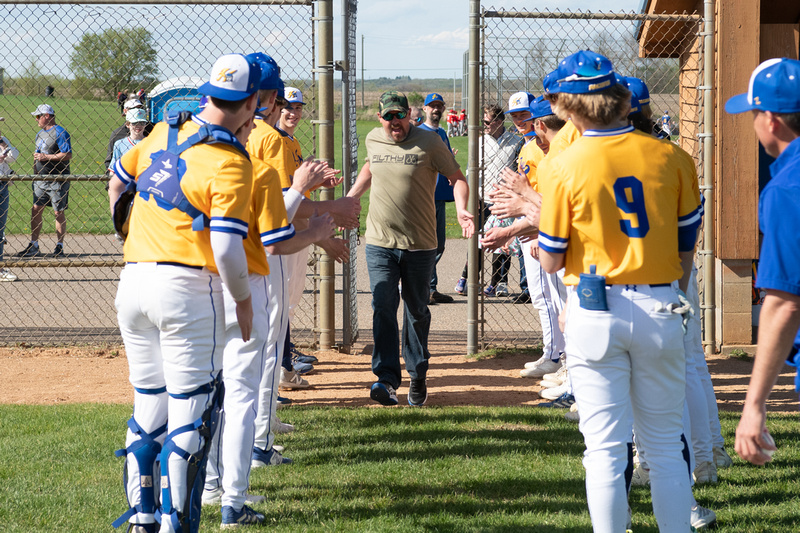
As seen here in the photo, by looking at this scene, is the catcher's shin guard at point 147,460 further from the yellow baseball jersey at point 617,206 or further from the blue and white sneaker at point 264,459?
→ the yellow baseball jersey at point 617,206

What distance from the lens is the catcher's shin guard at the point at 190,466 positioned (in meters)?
3.25

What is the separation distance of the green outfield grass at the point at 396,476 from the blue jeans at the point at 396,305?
1.34 ft

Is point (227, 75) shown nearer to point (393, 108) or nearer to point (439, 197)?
point (393, 108)

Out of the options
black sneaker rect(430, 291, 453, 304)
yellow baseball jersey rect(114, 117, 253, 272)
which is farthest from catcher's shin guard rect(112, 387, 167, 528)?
black sneaker rect(430, 291, 453, 304)

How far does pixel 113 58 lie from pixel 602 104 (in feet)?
30.8

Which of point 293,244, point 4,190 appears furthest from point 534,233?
point 4,190

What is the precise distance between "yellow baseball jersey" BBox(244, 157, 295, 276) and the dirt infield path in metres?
2.98

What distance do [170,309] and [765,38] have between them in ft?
21.8

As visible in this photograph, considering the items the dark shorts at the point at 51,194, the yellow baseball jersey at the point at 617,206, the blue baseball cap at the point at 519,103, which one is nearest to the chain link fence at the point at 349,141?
the blue baseball cap at the point at 519,103

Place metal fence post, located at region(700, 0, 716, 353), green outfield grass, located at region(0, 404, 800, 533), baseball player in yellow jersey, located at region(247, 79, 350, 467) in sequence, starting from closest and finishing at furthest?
green outfield grass, located at region(0, 404, 800, 533) < baseball player in yellow jersey, located at region(247, 79, 350, 467) < metal fence post, located at region(700, 0, 716, 353)

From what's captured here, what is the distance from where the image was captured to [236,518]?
386cm

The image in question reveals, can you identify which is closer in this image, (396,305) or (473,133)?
(396,305)

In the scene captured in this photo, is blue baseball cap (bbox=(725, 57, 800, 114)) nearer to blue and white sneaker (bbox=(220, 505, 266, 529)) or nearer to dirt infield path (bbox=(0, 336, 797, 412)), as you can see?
blue and white sneaker (bbox=(220, 505, 266, 529))

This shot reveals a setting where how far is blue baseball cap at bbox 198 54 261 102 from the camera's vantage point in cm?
320
